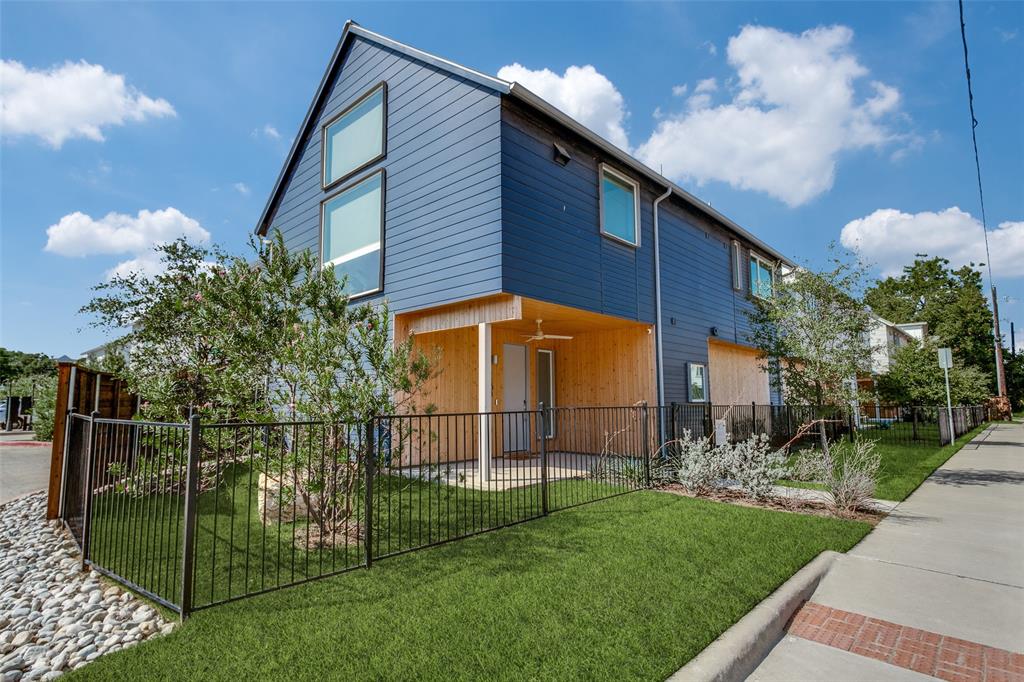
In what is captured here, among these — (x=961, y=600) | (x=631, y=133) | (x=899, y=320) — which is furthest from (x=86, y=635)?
(x=899, y=320)

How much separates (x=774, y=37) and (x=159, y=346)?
35.5 ft

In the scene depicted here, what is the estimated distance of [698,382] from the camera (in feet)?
40.4

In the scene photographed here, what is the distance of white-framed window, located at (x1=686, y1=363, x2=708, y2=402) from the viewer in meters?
11.9

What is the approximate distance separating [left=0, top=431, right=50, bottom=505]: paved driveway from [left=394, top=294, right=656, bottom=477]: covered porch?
5.96 meters

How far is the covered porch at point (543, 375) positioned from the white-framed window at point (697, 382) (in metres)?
1.80

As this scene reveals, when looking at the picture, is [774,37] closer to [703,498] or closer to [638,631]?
[703,498]

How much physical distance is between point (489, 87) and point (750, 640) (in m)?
7.87

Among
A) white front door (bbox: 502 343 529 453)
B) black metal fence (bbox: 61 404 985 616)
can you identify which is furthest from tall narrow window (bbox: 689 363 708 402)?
black metal fence (bbox: 61 404 985 616)

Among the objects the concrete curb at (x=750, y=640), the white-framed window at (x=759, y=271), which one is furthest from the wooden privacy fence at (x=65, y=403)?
the white-framed window at (x=759, y=271)

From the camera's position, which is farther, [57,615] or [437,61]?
[437,61]

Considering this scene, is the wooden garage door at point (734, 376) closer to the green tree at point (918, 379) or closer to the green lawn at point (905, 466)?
the green lawn at point (905, 466)

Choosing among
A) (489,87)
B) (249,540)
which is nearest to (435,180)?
(489,87)

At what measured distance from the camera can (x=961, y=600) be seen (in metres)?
3.57

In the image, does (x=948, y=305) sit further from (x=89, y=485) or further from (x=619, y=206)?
(x=89, y=485)
